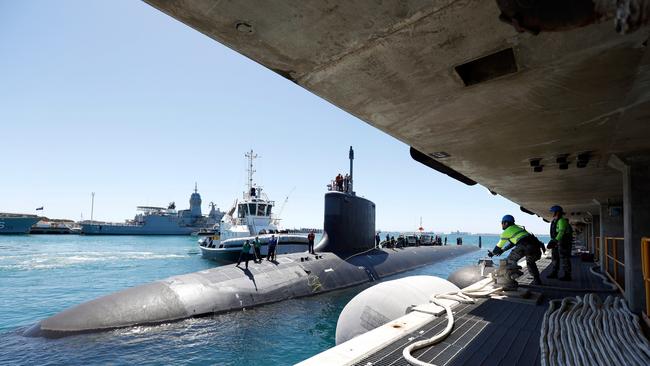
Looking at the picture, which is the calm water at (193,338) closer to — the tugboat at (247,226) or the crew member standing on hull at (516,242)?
the crew member standing on hull at (516,242)

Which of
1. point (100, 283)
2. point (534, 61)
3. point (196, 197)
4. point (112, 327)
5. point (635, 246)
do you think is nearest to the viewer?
point (534, 61)

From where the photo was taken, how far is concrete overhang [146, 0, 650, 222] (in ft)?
8.09

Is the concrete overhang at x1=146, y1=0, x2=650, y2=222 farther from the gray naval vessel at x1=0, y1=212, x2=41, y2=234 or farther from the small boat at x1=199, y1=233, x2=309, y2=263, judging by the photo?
the gray naval vessel at x1=0, y1=212, x2=41, y2=234

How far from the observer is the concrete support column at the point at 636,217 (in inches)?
260

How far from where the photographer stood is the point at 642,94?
3.74 metres

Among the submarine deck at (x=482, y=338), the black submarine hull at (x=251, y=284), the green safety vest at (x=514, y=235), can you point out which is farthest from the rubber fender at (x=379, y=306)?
the black submarine hull at (x=251, y=284)

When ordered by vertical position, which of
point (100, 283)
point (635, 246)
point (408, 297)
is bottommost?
point (100, 283)

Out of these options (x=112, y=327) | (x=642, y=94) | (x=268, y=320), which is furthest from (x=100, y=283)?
(x=642, y=94)

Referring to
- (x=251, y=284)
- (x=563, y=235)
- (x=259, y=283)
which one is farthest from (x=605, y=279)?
(x=251, y=284)

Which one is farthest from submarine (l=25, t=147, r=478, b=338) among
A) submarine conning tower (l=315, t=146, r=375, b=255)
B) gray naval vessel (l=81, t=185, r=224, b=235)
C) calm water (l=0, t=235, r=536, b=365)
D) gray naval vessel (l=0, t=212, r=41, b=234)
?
gray naval vessel (l=0, t=212, r=41, b=234)

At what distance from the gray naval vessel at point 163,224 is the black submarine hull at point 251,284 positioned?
3502 inches

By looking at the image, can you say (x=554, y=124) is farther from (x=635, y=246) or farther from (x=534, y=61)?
(x=635, y=246)

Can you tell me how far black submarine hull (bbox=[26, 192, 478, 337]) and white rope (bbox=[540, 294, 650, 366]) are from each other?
1250 cm

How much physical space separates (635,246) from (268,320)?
1206cm
